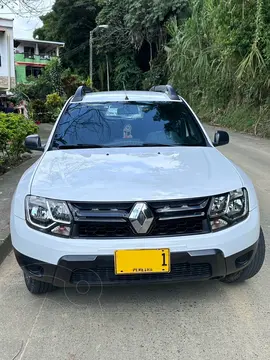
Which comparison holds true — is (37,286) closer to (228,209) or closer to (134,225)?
(134,225)

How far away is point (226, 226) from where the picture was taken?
2746 mm

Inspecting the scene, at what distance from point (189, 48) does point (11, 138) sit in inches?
536

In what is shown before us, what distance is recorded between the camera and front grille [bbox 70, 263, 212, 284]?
2.67 m

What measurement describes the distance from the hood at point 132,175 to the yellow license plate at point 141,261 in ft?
1.16

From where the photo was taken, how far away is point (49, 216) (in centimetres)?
271

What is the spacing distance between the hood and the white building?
24231 mm

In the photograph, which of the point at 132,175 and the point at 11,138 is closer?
the point at 132,175

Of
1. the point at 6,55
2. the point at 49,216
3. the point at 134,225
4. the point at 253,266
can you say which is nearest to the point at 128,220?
the point at 134,225

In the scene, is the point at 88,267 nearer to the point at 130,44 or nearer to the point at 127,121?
the point at 127,121

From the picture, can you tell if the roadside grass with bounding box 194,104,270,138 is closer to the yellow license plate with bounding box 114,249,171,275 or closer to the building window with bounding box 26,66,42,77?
the yellow license plate with bounding box 114,249,171,275

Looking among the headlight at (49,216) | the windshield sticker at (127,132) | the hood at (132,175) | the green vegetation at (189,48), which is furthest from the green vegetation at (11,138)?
the green vegetation at (189,48)

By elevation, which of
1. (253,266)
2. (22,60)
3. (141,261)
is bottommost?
(253,266)

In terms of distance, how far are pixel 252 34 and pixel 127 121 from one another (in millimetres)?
9826

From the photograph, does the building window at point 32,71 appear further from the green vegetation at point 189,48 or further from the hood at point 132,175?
the hood at point 132,175
